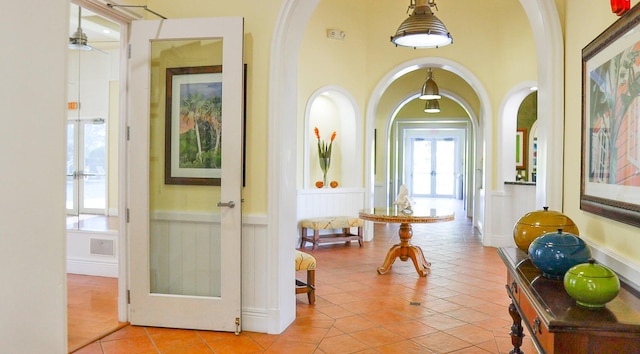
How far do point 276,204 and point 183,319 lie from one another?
1101 millimetres

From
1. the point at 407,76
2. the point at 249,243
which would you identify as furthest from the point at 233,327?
the point at 407,76

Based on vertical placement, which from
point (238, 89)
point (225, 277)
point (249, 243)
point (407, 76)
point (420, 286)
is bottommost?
point (420, 286)

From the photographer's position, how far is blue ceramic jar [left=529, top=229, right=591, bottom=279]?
79.6 inches

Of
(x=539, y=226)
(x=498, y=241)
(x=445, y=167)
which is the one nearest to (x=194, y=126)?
(x=539, y=226)

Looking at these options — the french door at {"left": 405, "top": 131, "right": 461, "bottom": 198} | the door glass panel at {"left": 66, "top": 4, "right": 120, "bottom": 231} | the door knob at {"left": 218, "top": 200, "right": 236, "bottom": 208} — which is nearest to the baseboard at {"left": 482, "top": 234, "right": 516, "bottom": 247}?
the door knob at {"left": 218, "top": 200, "right": 236, "bottom": 208}

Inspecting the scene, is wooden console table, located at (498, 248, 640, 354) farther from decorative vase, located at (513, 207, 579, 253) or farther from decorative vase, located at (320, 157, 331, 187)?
decorative vase, located at (320, 157, 331, 187)

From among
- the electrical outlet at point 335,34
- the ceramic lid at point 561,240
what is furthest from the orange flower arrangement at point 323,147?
the ceramic lid at point 561,240

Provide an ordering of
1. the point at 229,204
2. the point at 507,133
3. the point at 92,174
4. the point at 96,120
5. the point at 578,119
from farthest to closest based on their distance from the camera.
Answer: the point at 96,120 < the point at 92,174 < the point at 507,133 < the point at 229,204 < the point at 578,119

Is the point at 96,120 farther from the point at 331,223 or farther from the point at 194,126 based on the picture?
the point at 194,126

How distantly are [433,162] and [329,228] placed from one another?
11.5m

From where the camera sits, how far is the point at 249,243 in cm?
374

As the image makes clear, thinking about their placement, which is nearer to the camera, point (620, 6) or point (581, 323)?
point (581, 323)

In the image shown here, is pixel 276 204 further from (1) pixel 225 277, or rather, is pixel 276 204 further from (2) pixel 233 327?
(2) pixel 233 327

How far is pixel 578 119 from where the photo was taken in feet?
9.30
